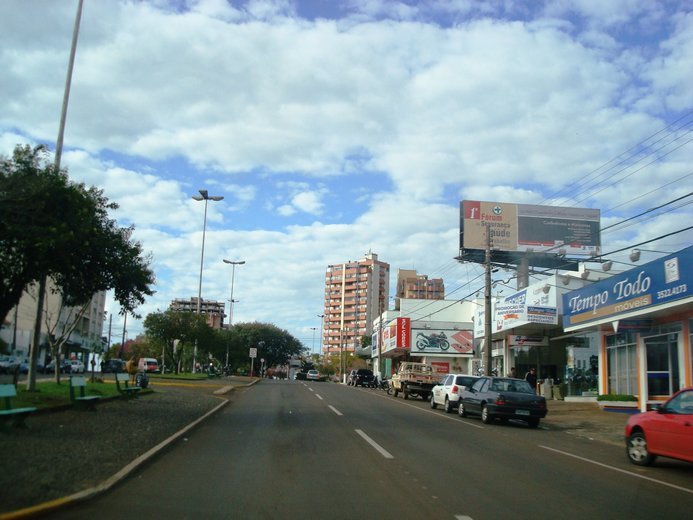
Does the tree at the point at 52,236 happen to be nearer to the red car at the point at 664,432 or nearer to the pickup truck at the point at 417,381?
the red car at the point at 664,432

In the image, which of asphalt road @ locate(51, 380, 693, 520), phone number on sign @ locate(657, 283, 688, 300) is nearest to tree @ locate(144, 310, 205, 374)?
asphalt road @ locate(51, 380, 693, 520)

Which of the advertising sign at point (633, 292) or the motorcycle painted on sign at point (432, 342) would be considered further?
the motorcycle painted on sign at point (432, 342)

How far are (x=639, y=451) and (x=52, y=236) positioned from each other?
13526 mm

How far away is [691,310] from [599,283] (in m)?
5.10

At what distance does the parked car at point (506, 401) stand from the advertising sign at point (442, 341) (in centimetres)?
3453

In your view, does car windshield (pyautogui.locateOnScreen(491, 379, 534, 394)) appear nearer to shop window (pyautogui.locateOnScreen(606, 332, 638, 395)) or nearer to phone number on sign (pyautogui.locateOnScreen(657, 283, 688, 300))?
phone number on sign (pyautogui.locateOnScreen(657, 283, 688, 300))

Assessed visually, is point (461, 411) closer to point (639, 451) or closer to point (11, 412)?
point (639, 451)

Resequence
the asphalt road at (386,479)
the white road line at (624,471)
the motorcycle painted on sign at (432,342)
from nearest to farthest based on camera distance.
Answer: the asphalt road at (386,479) < the white road line at (624,471) < the motorcycle painted on sign at (432,342)

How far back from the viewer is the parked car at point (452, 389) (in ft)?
78.1

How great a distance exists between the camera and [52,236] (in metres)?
14.8

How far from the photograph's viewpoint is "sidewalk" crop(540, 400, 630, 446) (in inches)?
714

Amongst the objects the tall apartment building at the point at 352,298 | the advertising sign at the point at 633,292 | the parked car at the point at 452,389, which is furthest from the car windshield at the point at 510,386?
the tall apartment building at the point at 352,298

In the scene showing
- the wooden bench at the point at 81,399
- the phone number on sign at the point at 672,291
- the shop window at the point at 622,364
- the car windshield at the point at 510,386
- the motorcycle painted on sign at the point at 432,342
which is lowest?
the wooden bench at the point at 81,399

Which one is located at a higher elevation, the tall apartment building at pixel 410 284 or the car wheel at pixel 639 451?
the tall apartment building at pixel 410 284
